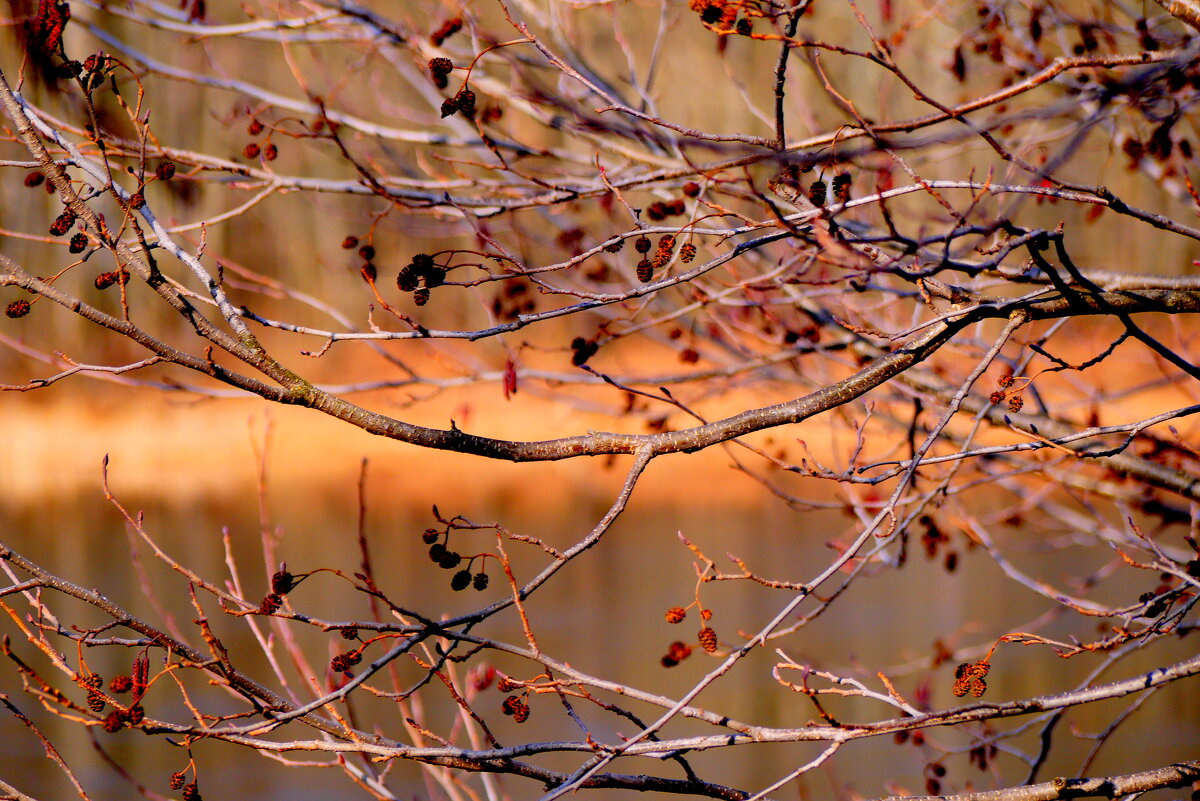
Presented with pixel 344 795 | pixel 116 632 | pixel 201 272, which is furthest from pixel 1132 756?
pixel 116 632

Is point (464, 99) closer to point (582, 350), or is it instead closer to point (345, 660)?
point (582, 350)

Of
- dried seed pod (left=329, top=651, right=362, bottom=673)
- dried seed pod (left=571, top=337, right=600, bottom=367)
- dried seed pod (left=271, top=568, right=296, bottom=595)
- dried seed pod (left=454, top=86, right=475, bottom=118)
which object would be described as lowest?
dried seed pod (left=329, top=651, right=362, bottom=673)

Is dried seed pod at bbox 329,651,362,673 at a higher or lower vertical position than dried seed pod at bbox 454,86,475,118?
lower

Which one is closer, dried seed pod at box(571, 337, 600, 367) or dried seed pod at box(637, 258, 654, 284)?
dried seed pod at box(637, 258, 654, 284)

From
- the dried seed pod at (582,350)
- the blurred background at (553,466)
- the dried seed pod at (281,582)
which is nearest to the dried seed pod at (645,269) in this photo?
the dried seed pod at (582,350)


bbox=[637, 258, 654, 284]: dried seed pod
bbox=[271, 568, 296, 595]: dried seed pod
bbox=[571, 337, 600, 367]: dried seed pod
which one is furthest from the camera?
bbox=[571, 337, 600, 367]: dried seed pod

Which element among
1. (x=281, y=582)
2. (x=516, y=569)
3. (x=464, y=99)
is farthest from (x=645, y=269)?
(x=516, y=569)

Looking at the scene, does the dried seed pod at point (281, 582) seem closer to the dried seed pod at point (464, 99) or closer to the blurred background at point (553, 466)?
the blurred background at point (553, 466)

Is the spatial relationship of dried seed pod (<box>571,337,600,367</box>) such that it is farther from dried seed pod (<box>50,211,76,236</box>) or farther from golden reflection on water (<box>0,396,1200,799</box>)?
dried seed pod (<box>50,211,76,236</box>)

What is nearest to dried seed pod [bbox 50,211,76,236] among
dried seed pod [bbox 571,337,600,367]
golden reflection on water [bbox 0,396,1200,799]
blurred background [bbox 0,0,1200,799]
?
blurred background [bbox 0,0,1200,799]

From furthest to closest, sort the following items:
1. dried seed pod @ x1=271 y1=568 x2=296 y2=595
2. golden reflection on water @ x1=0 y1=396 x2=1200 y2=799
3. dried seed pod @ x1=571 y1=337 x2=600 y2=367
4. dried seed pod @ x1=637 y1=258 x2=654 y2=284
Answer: golden reflection on water @ x1=0 y1=396 x2=1200 y2=799 < dried seed pod @ x1=571 y1=337 x2=600 y2=367 < dried seed pod @ x1=637 y1=258 x2=654 y2=284 < dried seed pod @ x1=271 y1=568 x2=296 y2=595

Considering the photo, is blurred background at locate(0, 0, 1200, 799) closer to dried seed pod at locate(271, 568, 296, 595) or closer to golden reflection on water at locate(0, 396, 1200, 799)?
golden reflection on water at locate(0, 396, 1200, 799)

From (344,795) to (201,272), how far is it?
208 inches

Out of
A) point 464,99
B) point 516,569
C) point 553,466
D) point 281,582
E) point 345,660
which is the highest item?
point 553,466
